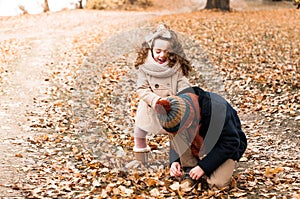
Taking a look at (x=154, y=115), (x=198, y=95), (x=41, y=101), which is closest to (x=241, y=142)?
(x=198, y=95)

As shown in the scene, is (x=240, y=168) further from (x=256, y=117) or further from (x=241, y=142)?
(x=256, y=117)

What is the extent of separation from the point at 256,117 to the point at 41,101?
3.97 metres

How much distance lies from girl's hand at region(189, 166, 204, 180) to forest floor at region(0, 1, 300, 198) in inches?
7.5

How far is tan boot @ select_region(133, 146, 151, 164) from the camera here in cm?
497

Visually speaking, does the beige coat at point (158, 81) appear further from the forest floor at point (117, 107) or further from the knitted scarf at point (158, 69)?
the forest floor at point (117, 107)

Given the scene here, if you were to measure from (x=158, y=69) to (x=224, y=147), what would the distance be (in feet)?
3.18

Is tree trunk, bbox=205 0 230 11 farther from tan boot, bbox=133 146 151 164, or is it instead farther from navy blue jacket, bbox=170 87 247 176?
navy blue jacket, bbox=170 87 247 176

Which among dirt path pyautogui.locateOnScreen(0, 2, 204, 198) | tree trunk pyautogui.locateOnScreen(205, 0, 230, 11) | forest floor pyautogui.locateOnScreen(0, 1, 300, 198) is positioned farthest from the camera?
tree trunk pyautogui.locateOnScreen(205, 0, 230, 11)

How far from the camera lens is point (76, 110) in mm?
7875

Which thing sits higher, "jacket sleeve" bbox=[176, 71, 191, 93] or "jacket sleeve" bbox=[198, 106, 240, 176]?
"jacket sleeve" bbox=[176, 71, 191, 93]

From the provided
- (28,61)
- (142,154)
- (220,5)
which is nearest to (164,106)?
(142,154)

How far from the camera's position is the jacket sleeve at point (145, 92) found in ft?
13.8

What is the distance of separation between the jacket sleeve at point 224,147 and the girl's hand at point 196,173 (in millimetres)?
40

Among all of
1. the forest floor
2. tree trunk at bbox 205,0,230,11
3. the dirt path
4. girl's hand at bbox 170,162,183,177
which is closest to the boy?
girl's hand at bbox 170,162,183,177
